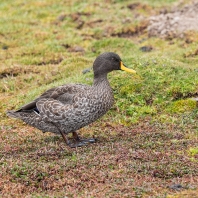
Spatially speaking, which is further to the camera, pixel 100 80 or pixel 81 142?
pixel 100 80

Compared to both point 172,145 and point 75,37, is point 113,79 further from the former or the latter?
point 75,37

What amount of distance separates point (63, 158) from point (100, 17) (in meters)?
15.8

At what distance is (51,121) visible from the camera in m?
10.4

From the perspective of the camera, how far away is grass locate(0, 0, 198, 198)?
8062mm

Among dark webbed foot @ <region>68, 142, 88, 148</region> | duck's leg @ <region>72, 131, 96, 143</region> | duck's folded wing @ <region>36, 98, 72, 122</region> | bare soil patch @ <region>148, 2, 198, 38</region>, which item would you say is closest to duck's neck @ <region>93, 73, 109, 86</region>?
duck's folded wing @ <region>36, 98, 72, 122</region>

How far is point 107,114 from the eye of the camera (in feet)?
41.2

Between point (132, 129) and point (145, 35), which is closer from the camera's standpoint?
point (132, 129)

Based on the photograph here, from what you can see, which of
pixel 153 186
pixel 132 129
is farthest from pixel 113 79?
pixel 153 186

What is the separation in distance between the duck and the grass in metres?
0.42

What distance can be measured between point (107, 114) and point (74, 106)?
2.58 m

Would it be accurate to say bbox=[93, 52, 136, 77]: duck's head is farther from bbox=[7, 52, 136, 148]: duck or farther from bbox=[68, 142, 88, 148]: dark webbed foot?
bbox=[68, 142, 88, 148]: dark webbed foot

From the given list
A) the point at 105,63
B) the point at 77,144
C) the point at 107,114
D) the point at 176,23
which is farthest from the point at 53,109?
the point at 176,23

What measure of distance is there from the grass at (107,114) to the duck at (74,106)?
1.37 feet

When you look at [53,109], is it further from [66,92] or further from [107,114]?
[107,114]
